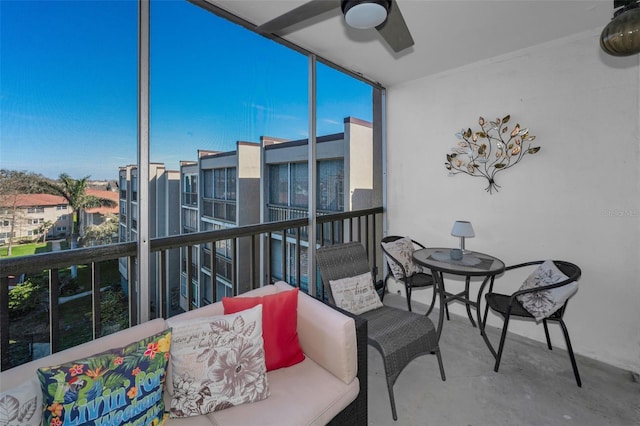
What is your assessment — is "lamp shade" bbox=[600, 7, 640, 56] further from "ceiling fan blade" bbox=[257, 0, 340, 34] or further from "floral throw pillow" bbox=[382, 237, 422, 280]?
"floral throw pillow" bbox=[382, 237, 422, 280]

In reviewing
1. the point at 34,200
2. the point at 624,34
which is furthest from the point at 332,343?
the point at 624,34

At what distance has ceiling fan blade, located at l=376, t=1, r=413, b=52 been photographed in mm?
1519

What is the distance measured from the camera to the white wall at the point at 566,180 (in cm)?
233

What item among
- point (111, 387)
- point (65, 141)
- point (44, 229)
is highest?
point (65, 141)

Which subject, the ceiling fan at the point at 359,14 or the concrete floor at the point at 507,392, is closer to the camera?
the ceiling fan at the point at 359,14

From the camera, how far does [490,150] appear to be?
2.97 metres

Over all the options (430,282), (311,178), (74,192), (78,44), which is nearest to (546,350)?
(430,282)

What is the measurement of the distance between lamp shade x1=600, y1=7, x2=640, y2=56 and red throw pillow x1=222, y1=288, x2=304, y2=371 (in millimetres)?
2209

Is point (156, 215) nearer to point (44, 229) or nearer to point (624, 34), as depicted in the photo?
point (44, 229)

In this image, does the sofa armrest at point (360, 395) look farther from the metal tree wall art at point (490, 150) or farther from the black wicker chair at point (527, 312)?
the metal tree wall art at point (490, 150)

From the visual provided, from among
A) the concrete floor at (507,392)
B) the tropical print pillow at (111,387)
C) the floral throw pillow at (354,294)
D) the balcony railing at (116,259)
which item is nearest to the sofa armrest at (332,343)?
the concrete floor at (507,392)

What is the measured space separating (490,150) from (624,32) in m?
1.56

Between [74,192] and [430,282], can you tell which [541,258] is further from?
[74,192]

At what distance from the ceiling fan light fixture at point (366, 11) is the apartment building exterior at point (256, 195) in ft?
4.24
